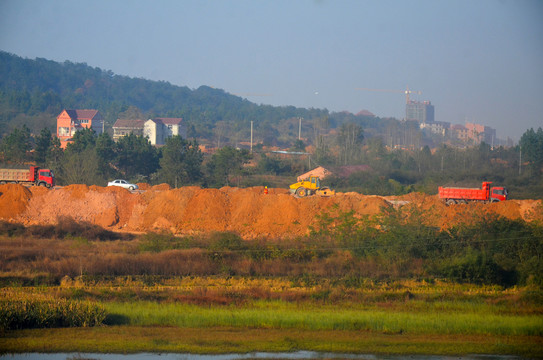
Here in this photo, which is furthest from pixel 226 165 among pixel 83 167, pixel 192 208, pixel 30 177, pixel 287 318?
pixel 287 318

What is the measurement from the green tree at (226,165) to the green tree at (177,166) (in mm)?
2376

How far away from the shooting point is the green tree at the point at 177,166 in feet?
202

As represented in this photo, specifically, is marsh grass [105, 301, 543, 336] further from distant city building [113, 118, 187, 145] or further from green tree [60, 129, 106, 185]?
distant city building [113, 118, 187, 145]

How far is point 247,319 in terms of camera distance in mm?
17031

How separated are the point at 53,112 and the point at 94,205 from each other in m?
103

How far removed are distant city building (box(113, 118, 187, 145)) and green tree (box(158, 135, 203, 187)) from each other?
47992 millimetres

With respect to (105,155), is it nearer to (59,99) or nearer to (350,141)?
(350,141)

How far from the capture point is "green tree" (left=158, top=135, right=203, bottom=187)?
61625 mm

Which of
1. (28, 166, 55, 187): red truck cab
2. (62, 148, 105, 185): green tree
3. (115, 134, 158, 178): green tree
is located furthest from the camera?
(115, 134, 158, 178): green tree

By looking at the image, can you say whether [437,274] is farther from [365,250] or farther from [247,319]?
[247,319]

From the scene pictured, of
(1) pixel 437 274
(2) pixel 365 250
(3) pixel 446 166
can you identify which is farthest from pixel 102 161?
(3) pixel 446 166

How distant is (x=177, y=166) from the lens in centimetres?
6150

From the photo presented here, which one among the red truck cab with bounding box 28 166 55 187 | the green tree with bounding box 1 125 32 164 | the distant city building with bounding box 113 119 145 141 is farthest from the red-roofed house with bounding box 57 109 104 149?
the red truck cab with bounding box 28 166 55 187

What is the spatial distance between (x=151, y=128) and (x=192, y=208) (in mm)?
76479
